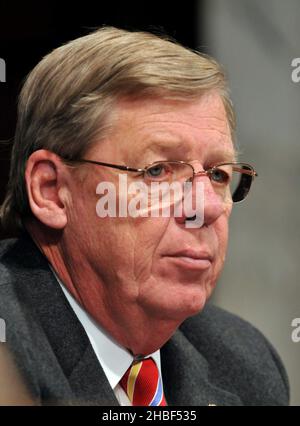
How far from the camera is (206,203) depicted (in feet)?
5.06

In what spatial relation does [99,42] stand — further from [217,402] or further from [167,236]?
[217,402]

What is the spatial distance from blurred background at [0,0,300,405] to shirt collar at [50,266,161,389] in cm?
82

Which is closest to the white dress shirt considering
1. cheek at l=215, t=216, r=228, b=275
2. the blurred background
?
cheek at l=215, t=216, r=228, b=275

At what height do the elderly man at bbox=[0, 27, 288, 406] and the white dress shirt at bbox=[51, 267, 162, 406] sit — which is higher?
the elderly man at bbox=[0, 27, 288, 406]

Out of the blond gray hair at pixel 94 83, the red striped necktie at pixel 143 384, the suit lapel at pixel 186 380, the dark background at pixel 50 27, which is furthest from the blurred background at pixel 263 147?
the red striped necktie at pixel 143 384

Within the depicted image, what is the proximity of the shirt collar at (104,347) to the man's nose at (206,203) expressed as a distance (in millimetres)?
290

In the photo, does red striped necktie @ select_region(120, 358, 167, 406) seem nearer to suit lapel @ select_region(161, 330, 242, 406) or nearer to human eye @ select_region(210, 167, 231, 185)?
suit lapel @ select_region(161, 330, 242, 406)

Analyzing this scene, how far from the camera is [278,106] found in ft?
7.80

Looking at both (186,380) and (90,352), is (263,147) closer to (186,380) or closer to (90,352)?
(186,380)

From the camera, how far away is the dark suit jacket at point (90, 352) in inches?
56.5

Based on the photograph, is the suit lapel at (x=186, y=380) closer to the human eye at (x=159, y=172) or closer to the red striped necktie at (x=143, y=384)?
the red striped necktie at (x=143, y=384)

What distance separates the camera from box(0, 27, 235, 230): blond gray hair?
4.93 feet

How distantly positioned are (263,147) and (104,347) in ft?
3.56

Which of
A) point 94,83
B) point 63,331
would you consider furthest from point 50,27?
point 63,331
